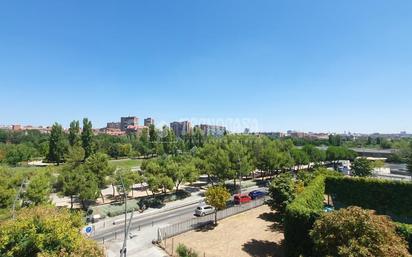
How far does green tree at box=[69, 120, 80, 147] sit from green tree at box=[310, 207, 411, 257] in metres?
69.7

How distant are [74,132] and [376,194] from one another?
231ft

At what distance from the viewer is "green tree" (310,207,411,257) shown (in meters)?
12.8

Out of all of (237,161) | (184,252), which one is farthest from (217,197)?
(237,161)

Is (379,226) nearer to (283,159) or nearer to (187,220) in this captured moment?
(187,220)

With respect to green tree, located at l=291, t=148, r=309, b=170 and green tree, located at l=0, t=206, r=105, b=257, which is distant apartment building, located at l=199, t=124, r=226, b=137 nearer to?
green tree, located at l=291, t=148, r=309, b=170

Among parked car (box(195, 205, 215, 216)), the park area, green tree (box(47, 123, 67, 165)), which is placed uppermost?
green tree (box(47, 123, 67, 165))

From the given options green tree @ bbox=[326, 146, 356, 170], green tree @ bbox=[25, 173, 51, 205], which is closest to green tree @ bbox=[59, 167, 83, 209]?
green tree @ bbox=[25, 173, 51, 205]

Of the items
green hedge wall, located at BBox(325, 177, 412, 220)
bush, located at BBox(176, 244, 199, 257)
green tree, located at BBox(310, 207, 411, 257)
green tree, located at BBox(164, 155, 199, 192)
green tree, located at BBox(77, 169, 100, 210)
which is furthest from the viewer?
green tree, located at BBox(164, 155, 199, 192)

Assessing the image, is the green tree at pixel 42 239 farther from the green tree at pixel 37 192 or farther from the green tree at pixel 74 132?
the green tree at pixel 74 132

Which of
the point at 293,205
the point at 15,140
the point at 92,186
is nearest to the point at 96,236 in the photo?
the point at 92,186

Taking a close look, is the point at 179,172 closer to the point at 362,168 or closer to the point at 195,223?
the point at 195,223

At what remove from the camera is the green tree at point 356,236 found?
1283cm

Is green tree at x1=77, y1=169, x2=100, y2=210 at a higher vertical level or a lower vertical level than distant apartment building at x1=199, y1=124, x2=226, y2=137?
lower

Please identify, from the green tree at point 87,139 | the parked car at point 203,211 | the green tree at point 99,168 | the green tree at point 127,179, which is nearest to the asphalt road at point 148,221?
the parked car at point 203,211
